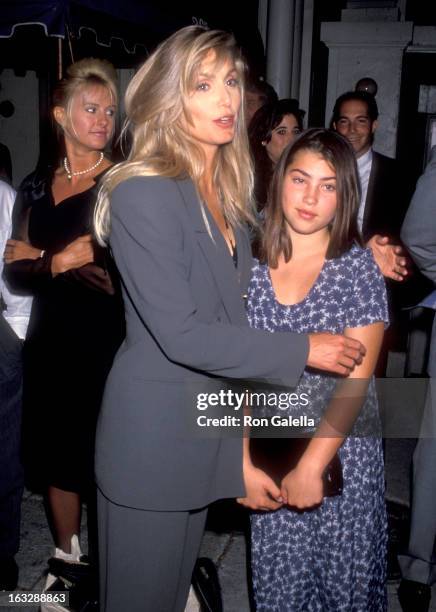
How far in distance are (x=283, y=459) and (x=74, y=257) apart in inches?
46.2

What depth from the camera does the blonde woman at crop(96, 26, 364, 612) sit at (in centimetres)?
162

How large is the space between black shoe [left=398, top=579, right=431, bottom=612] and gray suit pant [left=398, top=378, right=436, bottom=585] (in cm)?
3

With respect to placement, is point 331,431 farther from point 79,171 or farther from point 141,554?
point 79,171

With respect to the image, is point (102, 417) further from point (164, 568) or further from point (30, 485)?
point (30, 485)

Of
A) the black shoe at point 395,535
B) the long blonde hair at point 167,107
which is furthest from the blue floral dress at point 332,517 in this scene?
the black shoe at point 395,535

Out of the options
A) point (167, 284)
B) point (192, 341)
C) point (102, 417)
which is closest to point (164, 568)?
point (102, 417)

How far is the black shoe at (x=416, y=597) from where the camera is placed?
2777 mm

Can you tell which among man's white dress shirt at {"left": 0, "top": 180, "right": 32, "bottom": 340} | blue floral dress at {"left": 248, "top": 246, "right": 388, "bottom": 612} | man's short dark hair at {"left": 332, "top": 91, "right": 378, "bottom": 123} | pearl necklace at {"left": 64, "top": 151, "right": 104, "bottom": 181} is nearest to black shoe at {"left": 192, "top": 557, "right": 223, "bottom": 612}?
blue floral dress at {"left": 248, "top": 246, "right": 388, "bottom": 612}

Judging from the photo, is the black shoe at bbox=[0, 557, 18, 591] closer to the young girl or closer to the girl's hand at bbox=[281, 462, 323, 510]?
the young girl

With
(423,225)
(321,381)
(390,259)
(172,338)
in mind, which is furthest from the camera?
(423,225)

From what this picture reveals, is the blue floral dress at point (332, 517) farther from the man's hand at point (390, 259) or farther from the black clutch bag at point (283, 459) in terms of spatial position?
the man's hand at point (390, 259)

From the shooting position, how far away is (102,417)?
5.93ft

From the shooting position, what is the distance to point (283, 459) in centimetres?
202

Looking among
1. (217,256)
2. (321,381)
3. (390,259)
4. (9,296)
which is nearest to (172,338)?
(217,256)
